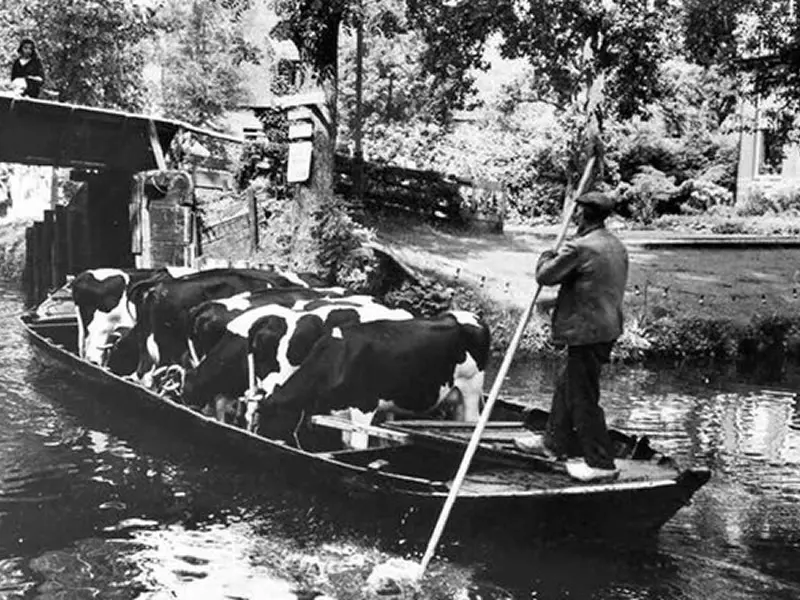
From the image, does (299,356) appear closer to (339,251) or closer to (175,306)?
(175,306)

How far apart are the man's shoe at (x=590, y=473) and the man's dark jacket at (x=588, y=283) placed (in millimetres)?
898

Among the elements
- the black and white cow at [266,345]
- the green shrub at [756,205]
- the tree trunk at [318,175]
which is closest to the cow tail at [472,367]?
the black and white cow at [266,345]

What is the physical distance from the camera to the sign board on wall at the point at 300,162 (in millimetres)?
18703

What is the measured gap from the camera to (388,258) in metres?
19.1

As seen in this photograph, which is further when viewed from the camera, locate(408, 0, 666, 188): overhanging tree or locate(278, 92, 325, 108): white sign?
locate(408, 0, 666, 188): overhanging tree

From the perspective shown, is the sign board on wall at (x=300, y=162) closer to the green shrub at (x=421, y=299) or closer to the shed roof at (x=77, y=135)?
the shed roof at (x=77, y=135)

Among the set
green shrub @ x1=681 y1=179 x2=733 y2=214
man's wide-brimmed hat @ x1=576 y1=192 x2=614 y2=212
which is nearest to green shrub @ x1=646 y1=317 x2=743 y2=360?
man's wide-brimmed hat @ x1=576 y1=192 x2=614 y2=212

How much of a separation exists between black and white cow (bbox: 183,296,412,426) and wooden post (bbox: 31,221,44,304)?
1432cm

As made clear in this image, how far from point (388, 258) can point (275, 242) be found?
239 cm

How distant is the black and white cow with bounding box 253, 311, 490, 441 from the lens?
900 cm

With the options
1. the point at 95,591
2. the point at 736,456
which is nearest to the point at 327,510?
the point at 95,591

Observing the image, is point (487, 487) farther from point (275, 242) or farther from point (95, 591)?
point (275, 242)

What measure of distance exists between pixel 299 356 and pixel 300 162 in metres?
9.76

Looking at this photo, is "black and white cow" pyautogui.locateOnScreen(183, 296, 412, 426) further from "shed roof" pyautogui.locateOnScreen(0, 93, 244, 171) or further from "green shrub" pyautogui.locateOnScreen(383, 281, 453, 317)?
"shed roof" pyautogui.locateOnScreen(0, 93, 244, 171)
